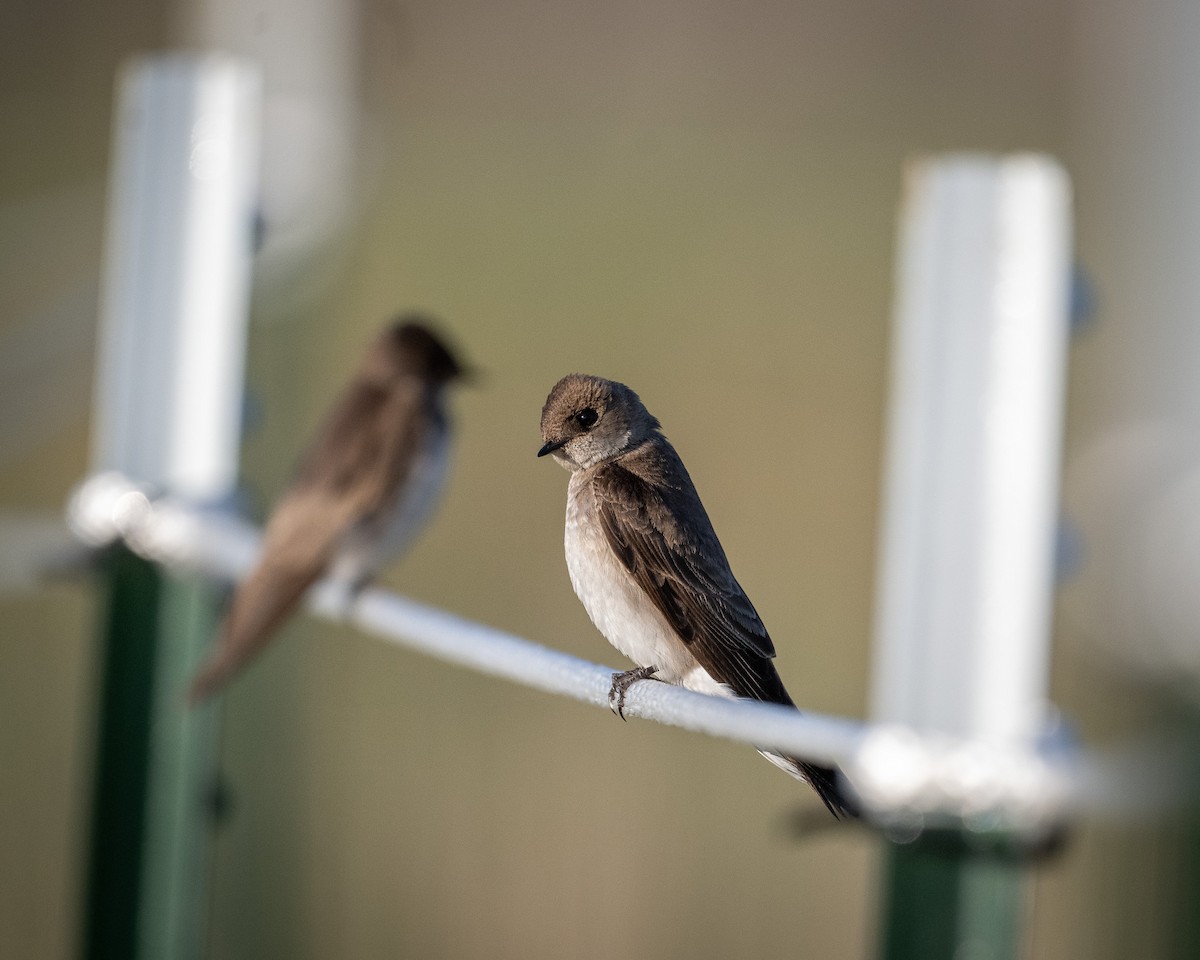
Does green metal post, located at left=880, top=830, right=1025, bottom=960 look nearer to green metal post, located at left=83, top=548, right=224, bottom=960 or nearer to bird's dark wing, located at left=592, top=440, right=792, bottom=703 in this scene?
bird's dark wing, located at left=592, top=440, right=792, bottom=703

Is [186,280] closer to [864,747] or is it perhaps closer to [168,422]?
[168,422]

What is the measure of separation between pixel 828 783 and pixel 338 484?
1921 millimetres

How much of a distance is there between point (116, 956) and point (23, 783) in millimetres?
1936

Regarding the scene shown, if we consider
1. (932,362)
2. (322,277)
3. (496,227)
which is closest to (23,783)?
(322,277)

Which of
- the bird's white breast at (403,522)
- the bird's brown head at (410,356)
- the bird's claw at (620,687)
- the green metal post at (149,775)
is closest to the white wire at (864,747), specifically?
the bird's claw at (620,687)

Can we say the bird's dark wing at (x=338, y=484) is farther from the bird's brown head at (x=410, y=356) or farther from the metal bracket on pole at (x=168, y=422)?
the metal bracket on pole at (x=168, y=422)

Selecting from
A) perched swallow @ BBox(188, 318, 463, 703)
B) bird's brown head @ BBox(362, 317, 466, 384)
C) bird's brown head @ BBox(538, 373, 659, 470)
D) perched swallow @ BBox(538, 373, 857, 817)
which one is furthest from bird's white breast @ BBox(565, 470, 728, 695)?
perched swallow @ BBox(188, 318, 463, 703)

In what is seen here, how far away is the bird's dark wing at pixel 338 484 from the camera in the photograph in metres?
2.77

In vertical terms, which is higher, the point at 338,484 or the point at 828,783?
the point at 338,484

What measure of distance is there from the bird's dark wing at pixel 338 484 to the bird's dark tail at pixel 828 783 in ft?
4.85

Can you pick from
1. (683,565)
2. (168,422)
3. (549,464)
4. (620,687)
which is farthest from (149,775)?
(549,464)

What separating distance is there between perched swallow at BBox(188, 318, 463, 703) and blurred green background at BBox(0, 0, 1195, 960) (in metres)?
0.09

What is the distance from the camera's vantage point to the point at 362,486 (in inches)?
120

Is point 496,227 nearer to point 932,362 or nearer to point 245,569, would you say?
point 932,362
